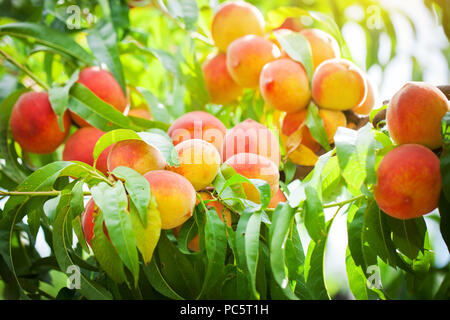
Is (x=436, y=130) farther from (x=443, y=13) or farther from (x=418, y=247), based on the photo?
(x=443, y=13)

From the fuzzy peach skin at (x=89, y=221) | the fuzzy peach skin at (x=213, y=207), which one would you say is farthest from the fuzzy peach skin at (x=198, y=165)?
the fuzzy peach skin at (x=89, y=221)

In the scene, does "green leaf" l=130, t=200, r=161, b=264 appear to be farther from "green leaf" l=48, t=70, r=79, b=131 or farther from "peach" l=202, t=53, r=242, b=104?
"peach" l=202, t=53, r=242, b=104

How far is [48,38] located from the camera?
105cm

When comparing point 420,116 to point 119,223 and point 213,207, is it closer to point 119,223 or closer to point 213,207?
point 213,207

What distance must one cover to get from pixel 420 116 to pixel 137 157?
40 centimetres

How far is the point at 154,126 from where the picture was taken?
96 cm

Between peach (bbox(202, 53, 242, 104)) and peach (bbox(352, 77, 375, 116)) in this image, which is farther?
peach (bbox(202, 53, 242, 104))

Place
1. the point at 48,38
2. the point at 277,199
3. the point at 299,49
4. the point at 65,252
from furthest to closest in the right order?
1. the point at 48,38
2. the point at 299,49
3. the point at 277,199
4. the point at 65,252

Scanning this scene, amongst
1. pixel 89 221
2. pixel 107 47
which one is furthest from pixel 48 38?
pixel 89 221

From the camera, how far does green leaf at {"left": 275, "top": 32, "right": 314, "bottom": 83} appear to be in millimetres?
931

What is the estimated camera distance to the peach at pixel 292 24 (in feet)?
3.70

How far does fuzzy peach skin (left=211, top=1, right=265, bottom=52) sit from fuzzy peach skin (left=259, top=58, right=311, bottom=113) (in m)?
0.22

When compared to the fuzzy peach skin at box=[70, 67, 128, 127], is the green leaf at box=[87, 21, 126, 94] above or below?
A: above

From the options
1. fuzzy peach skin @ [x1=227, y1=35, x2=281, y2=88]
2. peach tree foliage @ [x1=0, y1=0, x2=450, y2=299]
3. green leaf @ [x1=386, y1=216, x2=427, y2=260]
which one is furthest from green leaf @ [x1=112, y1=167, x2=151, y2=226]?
fuzzy peach skin @ [x1=227, y1=35, x2=281, y2=88]
